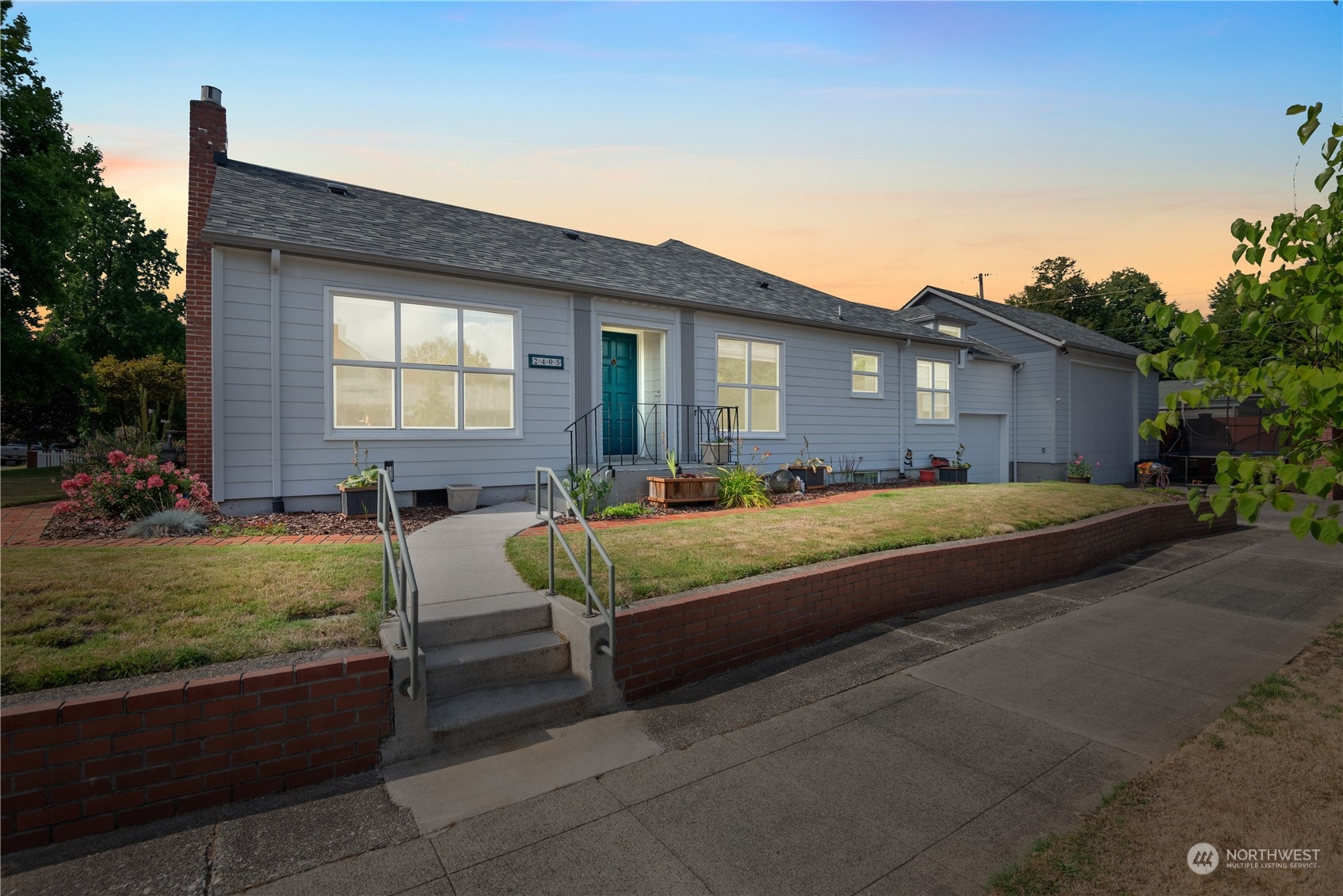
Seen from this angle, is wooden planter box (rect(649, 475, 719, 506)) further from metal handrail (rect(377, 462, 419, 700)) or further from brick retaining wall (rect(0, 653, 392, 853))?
brick retaining wall (rect(0, 653, 392, 853))

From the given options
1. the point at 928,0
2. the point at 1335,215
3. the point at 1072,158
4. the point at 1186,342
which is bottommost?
the point at 1186,342

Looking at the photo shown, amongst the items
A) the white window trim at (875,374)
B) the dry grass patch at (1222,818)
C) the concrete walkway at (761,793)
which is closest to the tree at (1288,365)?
the dry grass patch at (1222,818)

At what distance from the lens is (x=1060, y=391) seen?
1939 cm

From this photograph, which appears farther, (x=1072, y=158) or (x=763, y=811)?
(x=1072, y=158)

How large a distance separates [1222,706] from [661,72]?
8903 mm

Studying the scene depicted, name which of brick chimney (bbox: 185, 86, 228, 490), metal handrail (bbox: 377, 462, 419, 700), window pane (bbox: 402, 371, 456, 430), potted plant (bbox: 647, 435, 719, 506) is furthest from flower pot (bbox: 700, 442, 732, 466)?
metal handrail (bbox: 377, 462, 419, 700)

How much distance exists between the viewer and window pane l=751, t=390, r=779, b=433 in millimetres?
12695

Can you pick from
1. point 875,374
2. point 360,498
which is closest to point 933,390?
point 875,374

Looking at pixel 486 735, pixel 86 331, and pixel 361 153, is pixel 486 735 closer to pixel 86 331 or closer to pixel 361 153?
Result: pixel 361 153

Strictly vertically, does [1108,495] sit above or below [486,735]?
above

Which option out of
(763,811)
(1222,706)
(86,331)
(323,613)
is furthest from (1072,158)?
(86,331)

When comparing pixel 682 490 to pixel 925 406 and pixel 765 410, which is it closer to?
pixel 765 410

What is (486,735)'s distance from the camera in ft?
11.9

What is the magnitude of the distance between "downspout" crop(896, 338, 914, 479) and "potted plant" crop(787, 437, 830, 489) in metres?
3.00
